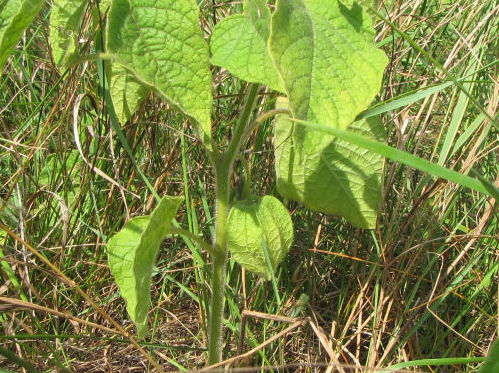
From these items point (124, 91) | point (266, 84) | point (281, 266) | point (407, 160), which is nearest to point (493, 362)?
point (407, 160)

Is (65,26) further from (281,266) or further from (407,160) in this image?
(281,266)

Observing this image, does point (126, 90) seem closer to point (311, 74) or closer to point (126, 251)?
point (126, 251)

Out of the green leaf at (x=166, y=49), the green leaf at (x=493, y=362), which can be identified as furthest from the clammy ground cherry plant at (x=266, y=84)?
the green leaf at (x=493, y=362)

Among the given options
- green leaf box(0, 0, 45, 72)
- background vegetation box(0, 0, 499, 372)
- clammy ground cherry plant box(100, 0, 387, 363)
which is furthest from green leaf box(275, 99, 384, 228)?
green leaf box(0, 0, 45, 72)

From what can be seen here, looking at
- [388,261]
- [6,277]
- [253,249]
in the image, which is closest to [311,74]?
[253,249]

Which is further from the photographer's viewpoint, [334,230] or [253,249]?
[334,230]
